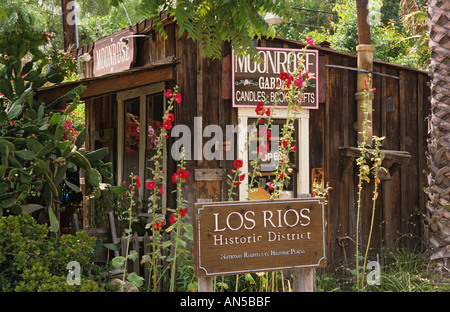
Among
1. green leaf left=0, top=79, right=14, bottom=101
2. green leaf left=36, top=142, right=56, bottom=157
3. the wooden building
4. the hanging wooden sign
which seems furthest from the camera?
the hanging wooden sign

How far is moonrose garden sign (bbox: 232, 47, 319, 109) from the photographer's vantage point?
7996 mm

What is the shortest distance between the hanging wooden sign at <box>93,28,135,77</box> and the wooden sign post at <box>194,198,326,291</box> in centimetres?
512

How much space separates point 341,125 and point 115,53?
3.69 meters

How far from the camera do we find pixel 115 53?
9.53 meters

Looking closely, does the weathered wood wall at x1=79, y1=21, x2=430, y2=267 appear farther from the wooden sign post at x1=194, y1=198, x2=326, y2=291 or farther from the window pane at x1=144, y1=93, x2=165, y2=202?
the wooden sign post at x1=194, y1=198, x2=326, y2=291

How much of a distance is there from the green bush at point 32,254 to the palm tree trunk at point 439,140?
453cm

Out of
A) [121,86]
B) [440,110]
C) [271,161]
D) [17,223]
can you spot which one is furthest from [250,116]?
[17,223]

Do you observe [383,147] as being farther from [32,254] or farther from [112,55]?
[32,254]

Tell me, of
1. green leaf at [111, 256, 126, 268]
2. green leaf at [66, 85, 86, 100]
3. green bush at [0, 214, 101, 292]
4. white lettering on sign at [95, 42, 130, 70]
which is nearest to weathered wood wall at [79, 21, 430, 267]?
white lettering on sign at [95, 42, 130, 70]

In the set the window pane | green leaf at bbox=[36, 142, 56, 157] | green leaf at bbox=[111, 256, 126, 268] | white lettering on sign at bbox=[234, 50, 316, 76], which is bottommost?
green leaf at bbox=[111, 256, 126, 268]

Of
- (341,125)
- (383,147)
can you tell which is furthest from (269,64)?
(383,147)

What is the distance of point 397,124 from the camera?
9266 mm

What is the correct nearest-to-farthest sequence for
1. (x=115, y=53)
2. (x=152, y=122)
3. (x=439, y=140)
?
(x=439, y=140)
(x=152, y=122)
(x=115, y=53)

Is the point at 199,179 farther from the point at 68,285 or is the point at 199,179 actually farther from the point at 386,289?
the point at 68,285
